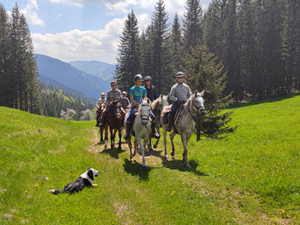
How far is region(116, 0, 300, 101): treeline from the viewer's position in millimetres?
44188

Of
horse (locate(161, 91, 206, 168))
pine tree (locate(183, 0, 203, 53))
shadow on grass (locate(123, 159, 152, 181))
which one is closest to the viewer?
shadow on grass (locate(123, 159, 152, 181))

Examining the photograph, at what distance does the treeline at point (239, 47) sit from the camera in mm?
44188

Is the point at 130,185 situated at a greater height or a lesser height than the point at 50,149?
lesser

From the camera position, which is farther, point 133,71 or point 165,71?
point 165,71

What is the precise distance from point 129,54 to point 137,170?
38632 mm

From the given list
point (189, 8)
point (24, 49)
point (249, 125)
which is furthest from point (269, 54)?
point (24, 49)

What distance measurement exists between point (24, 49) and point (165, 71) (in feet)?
120

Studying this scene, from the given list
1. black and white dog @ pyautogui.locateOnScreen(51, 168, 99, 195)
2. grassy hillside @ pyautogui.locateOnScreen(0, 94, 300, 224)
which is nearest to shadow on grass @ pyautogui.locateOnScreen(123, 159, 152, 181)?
grassy hillside @ pyautogui.locateOnScreen(0, 94, 300, 224)

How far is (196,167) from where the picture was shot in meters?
8.70

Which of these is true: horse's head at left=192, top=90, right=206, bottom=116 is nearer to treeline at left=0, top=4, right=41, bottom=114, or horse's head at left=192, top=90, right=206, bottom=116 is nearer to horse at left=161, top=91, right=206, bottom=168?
horse at left=161, top=91, right=206, bottom=168

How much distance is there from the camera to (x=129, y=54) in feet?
143

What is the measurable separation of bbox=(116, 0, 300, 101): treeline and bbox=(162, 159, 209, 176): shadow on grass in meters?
34.3

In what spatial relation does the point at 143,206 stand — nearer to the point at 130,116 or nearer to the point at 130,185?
the point at 130,185

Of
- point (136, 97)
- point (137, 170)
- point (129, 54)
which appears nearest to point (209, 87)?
point (136, 97)
